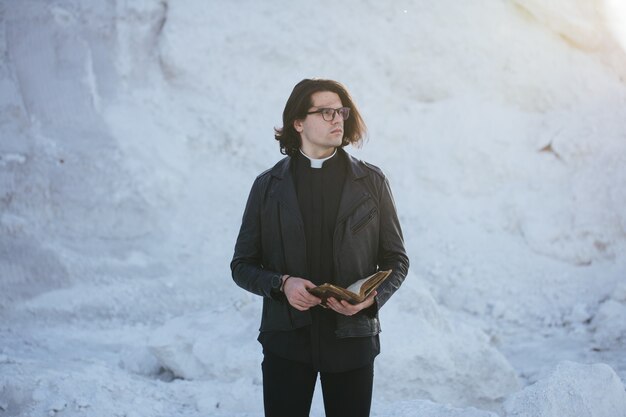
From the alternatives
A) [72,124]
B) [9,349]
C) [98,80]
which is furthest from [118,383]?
[98,80]

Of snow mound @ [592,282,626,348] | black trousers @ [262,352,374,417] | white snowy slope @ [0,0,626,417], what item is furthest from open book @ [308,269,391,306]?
snow mound @ [592,282,626,348]

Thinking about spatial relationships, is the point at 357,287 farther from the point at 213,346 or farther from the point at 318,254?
the point at 213,346

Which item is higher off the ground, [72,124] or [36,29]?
[36,29]

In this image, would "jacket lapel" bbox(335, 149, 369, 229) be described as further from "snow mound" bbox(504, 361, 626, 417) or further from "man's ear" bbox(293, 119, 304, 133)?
"snow mound" bbox(504, 361, 626, 417)

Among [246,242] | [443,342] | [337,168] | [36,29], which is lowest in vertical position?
[443,342]

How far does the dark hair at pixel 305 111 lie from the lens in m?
2.32

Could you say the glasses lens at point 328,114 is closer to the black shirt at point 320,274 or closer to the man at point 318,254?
the man at point 318,254

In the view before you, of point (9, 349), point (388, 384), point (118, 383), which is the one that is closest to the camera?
point (118, 383)

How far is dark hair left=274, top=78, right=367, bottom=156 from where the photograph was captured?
2324mm

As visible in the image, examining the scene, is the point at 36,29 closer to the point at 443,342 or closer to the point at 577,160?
the point at 443,342

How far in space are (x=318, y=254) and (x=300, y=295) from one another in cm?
27

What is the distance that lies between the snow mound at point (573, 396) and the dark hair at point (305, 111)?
69.2 inches

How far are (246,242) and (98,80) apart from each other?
6.49 m

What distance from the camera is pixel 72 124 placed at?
297 inches
